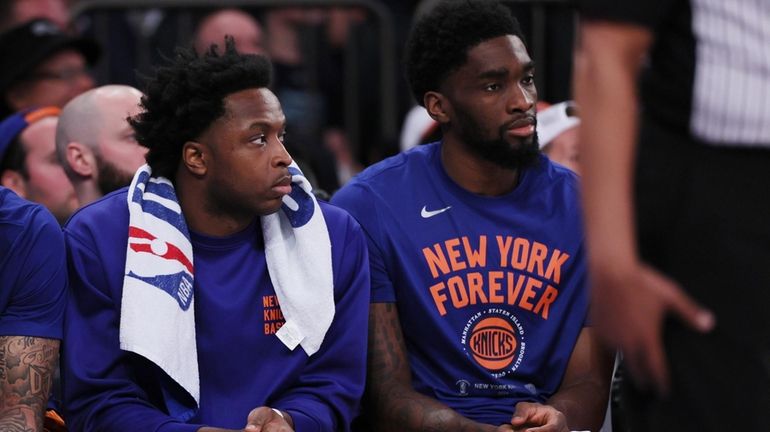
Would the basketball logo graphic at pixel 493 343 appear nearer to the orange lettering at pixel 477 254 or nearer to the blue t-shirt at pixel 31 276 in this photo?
the orange lettering at pixel 477 254

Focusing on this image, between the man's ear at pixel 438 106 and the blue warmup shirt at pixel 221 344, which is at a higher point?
the man's ear at pixel 438 106

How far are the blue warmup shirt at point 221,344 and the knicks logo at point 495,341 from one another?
353mm

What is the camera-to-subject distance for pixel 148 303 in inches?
149

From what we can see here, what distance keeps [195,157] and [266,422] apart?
33.6 inches

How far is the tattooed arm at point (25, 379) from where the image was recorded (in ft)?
12.1

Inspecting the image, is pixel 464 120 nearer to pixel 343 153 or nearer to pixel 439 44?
pixel 439 44

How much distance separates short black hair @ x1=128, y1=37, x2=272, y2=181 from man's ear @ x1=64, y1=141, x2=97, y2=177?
0.83 metres

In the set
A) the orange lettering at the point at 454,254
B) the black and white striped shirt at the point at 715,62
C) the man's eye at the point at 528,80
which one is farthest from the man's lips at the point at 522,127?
the black and white striped shirt at the point at 715,62

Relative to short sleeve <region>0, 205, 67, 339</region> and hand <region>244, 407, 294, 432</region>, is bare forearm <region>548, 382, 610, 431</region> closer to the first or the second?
hand <region>244, 407, 294, 432</region>

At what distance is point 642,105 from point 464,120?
7.09ft

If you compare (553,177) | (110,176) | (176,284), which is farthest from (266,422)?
(110,176)

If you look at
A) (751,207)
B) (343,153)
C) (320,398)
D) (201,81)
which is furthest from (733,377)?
(343,153)

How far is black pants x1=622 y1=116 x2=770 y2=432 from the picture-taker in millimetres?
2100

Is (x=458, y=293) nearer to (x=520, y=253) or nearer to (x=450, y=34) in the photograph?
(x=520, y=253)
